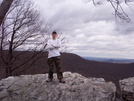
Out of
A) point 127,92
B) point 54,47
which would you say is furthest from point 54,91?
point 127,92

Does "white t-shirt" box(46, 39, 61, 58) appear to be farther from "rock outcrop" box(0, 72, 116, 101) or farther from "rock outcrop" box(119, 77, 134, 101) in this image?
"rock outcrop" box(119, 77, 134, 101)

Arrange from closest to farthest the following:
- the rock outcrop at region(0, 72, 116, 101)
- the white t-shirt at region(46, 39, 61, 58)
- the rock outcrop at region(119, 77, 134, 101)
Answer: the rock outcrop at region(0, 72, 116, 101) → the rock outcrop at region(119, 77, 134, 101) → the white t-shirt at region(46, 39, 61, 58)

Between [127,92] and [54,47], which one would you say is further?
[54,47]

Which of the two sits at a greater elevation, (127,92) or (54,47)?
(54,47)

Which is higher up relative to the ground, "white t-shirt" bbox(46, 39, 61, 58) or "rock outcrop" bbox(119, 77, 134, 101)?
"white t-shirt" bbox(46, 39, 61, 58)

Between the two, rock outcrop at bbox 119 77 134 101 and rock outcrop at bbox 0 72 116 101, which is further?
rock outcrop at bbox 119 77 134 101

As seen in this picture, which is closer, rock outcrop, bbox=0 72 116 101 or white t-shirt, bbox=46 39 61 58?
rock outcrop, bbox=0 72 116 101

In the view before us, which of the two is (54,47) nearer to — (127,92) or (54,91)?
(54,91)

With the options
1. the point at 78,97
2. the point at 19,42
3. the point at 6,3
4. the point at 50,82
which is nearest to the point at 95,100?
the point at 78,97

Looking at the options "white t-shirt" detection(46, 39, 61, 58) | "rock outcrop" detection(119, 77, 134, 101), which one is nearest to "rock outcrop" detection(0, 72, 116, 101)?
"rock outcrop" detection(119, 77, 134, 101)

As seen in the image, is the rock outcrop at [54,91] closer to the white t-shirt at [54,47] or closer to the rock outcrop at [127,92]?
the rock outcrop at [127,92]

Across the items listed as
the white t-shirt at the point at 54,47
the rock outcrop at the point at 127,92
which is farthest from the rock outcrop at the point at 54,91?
the white t-shirt at the point at 54,47

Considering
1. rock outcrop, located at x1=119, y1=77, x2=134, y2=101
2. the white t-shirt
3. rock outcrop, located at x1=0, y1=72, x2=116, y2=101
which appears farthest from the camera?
the white t-shirt

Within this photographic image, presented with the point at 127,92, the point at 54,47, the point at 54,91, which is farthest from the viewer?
the point at 54,47
